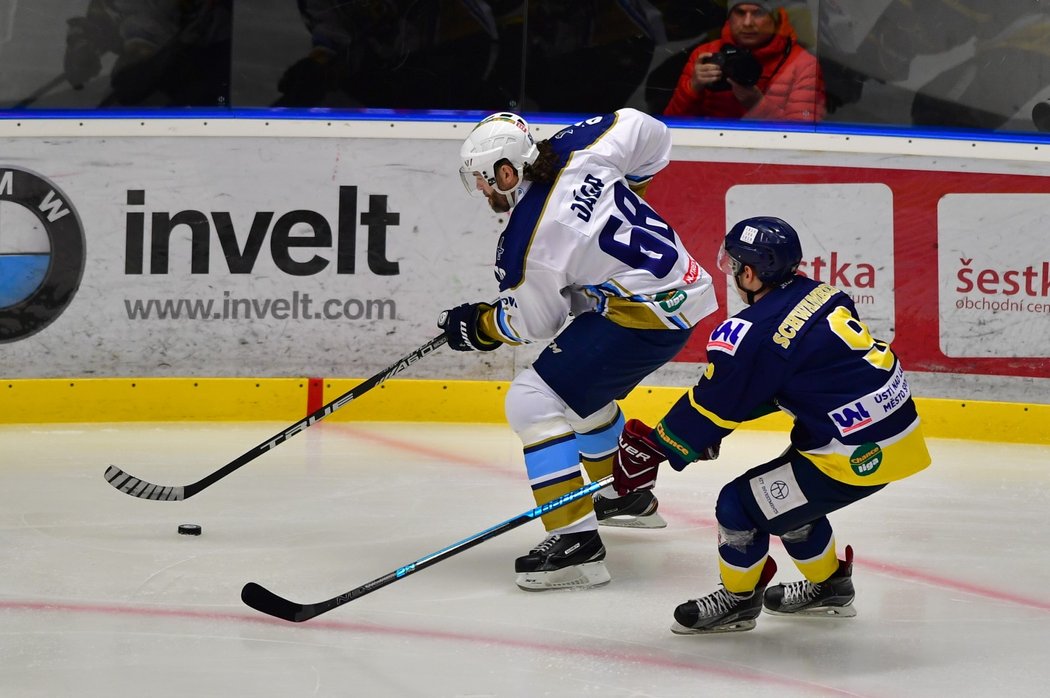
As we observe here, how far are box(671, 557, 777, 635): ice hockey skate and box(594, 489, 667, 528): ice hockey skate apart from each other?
106 cm

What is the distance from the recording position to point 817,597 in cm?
315

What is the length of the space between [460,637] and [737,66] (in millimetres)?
3653

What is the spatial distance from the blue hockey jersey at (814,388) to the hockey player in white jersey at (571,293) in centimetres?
63

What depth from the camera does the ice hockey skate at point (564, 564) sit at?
3375mm

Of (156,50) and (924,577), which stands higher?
(156,50)

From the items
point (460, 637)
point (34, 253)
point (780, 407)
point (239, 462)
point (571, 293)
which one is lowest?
point (460, 637)

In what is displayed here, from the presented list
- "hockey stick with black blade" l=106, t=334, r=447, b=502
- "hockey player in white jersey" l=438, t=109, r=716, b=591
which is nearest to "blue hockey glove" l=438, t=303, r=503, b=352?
"hockey player in white jersey" l=438, t=109, r=716, b=591

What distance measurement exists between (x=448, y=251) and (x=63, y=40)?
193 centimetres

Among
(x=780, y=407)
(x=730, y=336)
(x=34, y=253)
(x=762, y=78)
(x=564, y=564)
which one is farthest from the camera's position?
(x=762, y=78)

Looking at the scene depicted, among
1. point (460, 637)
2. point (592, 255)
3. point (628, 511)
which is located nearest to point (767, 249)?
point (592, 255)

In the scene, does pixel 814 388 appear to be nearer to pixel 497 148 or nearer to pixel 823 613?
pixel 823 613

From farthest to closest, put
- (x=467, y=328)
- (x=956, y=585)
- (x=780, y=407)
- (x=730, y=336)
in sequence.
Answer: (x=467, y=328)
(x=956, y=585)
(x=780, y=407)
(x=730, y=336)

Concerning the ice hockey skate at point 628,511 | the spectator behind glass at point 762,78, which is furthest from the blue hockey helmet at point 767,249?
the spectator behind glass at point 762,78

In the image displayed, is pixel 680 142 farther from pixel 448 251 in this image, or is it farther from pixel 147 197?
pixel 147 197
